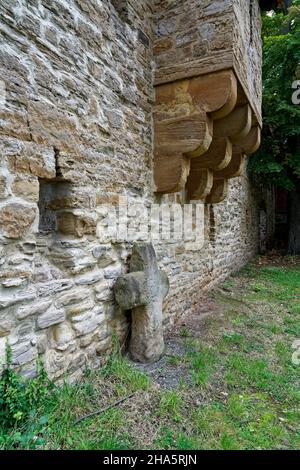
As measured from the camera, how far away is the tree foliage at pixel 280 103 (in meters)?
7.19

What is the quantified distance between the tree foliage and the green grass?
6253mm

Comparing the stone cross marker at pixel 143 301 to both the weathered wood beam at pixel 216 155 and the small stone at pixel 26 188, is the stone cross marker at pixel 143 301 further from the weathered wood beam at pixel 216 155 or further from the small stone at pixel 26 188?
the weathered wood beam at pixel 216 155

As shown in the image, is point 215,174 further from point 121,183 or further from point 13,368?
point 13,368

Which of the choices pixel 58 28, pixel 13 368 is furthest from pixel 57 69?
pixel 13 368

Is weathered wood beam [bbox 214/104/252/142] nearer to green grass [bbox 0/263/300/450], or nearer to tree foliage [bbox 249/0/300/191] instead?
green grass [bbox 0/263/300/450]

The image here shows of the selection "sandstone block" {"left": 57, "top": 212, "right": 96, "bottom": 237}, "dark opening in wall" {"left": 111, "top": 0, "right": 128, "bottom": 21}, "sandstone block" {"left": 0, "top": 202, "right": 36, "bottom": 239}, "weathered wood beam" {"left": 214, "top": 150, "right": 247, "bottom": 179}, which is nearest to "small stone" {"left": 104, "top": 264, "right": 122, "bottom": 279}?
"sandstone block" {"left": 57, "top": 212, "right": 96, "bottom": 237}

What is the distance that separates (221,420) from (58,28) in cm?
268

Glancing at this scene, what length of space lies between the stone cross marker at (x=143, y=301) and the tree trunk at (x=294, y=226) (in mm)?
7997

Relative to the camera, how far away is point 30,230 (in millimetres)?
1641

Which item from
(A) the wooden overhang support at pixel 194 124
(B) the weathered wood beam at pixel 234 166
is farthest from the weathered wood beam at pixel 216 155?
(B) the weathered wood beam at pixel 234 166

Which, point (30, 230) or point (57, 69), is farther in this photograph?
point (57, 69)

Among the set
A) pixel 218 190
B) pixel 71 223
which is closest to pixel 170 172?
pixel 71 223

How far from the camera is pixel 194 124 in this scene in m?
2.72

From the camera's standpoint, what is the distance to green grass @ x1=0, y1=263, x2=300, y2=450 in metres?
1.53
